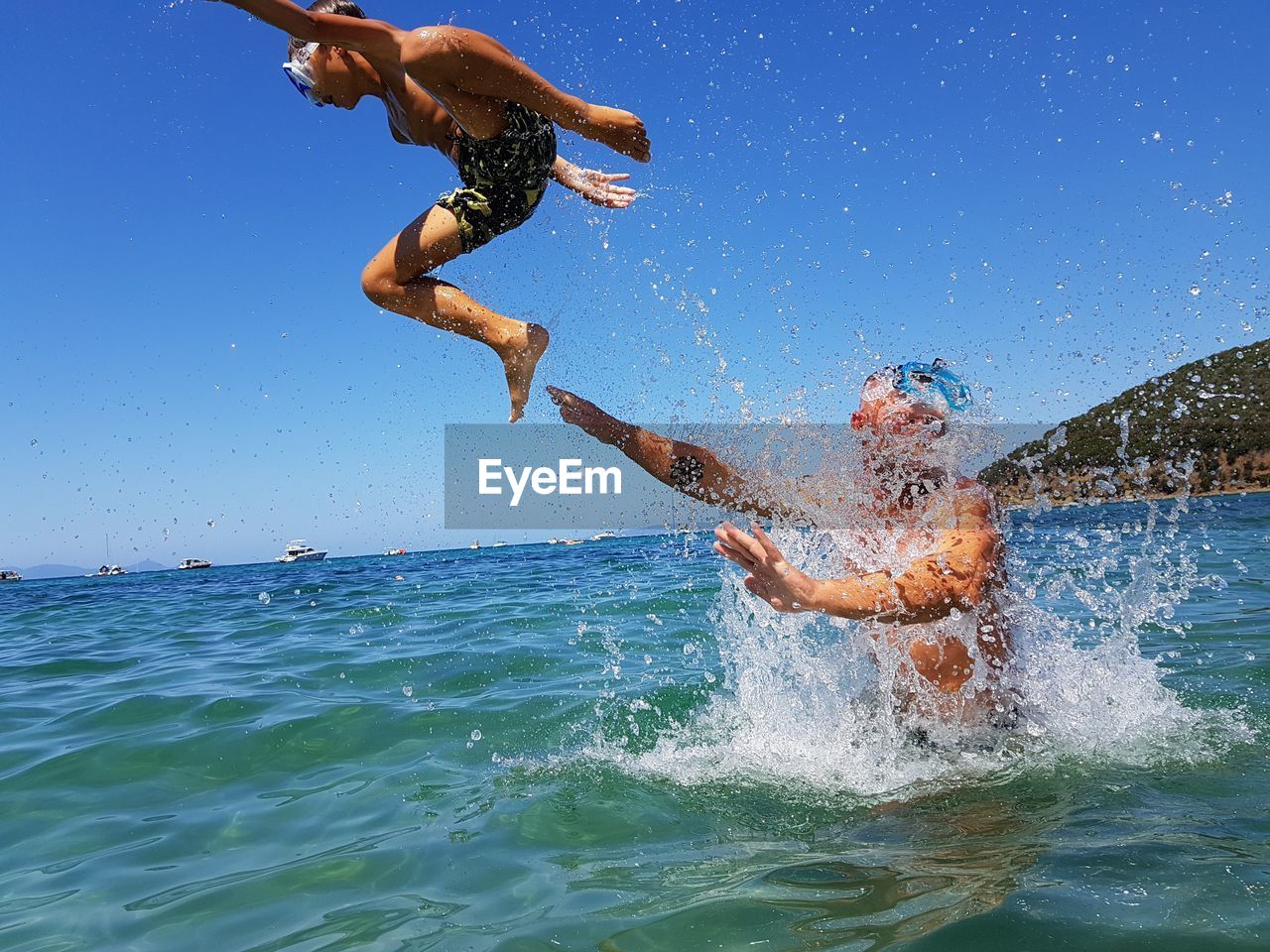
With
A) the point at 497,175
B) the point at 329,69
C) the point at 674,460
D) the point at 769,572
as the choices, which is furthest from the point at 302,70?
the point at 769,572

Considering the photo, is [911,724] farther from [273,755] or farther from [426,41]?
[426,41]

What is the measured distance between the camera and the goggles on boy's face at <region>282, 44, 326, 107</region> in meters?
3.73

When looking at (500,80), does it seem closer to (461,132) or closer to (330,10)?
(461,132)

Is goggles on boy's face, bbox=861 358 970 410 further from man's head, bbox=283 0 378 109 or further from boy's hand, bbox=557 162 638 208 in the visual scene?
man's head, bbox=283 0 378 109

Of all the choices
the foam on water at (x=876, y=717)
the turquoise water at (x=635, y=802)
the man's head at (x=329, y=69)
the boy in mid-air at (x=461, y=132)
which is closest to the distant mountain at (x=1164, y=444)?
the foam on water at (x=876, y=717)

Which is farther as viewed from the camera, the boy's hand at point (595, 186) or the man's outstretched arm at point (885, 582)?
the boy's hand at point (595, 186)

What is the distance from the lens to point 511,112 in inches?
154

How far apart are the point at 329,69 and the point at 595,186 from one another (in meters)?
1.52

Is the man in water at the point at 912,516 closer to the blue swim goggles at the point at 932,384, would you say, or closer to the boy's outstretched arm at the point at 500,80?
the blue swim goggles at the point at 932,384

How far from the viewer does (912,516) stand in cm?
412

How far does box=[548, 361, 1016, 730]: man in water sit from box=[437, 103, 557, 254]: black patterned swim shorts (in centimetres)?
96

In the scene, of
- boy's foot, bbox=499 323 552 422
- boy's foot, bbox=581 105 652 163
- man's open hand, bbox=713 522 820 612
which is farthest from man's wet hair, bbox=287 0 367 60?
man's open hand, bbox=713 522 820 612

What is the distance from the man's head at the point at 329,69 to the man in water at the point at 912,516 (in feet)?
5.74

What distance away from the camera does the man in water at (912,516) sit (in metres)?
3.76
